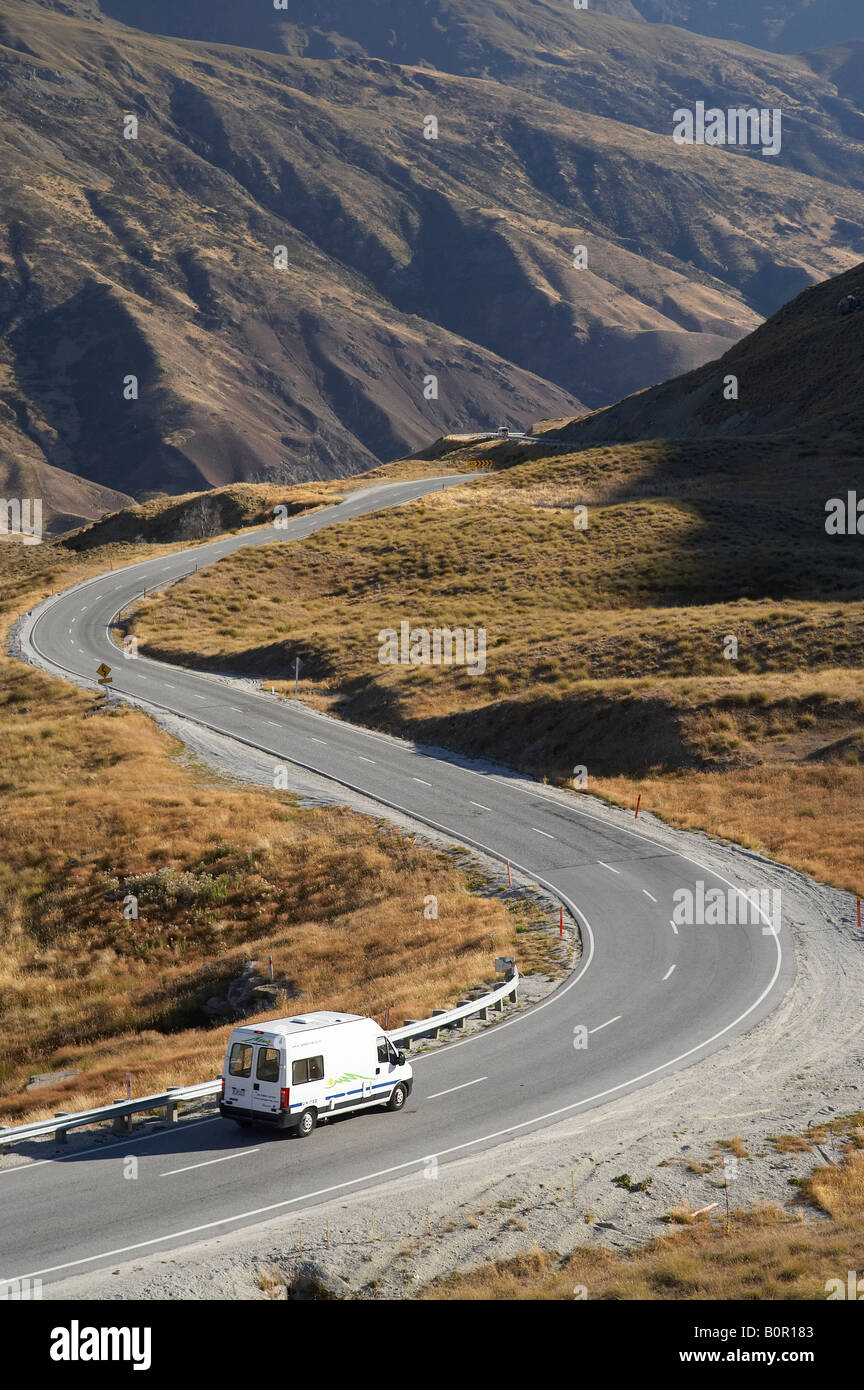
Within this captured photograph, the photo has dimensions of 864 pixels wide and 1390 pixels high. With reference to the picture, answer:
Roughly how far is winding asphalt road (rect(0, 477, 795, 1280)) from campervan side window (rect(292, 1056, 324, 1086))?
3.08ft

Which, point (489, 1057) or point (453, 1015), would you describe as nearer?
point (489, 1057)

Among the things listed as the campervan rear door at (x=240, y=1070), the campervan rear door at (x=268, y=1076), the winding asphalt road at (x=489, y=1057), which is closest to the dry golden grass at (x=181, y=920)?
the winding asphalt road at (x=489, y=1057)

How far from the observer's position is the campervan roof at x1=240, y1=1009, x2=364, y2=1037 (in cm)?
1986

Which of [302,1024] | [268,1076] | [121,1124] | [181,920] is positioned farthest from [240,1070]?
[181,920]

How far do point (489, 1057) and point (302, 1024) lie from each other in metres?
4.18

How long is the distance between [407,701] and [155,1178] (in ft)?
123

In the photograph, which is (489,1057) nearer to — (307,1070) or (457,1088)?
(457,1088)

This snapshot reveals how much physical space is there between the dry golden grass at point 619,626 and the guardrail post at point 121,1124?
2073 centimetres

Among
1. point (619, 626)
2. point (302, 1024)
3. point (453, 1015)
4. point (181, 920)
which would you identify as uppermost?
point (619, 626)

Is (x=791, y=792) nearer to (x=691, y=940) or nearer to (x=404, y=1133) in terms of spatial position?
(x=691, y=940)

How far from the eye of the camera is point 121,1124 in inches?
791

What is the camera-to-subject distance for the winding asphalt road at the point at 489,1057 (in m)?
16.9

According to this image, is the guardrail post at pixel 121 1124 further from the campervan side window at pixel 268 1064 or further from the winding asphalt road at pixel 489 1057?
the campervan side window at pixel 268 1064

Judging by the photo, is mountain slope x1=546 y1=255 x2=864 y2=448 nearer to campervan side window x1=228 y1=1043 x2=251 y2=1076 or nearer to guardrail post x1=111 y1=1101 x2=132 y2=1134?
campervan side window x1=228 y1=1043 x2=251 y2=1076
